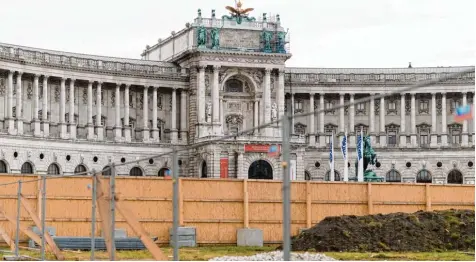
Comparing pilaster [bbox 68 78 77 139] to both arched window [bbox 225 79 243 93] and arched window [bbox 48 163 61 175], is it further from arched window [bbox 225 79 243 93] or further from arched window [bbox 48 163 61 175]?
arched window [bbox 225 79 243 93]

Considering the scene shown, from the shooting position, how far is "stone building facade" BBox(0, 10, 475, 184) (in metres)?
115

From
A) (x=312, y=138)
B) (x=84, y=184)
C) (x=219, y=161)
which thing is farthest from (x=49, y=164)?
(x=84, y=184)

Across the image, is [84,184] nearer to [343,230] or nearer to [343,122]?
[343,230]

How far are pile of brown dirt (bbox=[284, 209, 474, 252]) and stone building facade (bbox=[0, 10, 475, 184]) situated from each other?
59.9 meters

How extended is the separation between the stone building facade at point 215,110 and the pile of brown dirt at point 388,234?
59.9 metres

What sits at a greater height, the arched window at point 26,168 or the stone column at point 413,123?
the stone column at point 413,123

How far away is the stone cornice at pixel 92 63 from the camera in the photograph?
114 meters

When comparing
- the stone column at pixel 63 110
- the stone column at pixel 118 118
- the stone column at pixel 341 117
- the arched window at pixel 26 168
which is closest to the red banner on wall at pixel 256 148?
the stone column at pixel 118 118

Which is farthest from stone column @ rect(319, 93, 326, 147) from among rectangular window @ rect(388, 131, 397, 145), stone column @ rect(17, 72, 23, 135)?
stone column @ rect(17, 72, 23, 135)

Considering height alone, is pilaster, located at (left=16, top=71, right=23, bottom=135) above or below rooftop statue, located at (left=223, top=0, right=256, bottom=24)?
below

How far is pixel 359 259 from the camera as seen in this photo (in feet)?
154

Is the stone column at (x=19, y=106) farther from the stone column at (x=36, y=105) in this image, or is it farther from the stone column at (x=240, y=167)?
the stone column at (x=240, y=167)

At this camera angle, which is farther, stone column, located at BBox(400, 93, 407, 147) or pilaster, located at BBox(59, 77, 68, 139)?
stone column, located at BBox(400, 93, 407, 147)

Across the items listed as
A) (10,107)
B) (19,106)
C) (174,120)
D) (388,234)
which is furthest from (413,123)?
(388,234)
